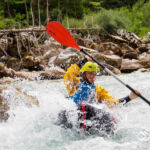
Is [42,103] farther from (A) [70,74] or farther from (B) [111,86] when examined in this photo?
(B) [111,86]

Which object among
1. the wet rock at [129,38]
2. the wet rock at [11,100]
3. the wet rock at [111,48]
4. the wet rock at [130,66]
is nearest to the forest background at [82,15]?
the wet rock at [129,38]

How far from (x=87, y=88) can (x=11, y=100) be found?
138 centimetres

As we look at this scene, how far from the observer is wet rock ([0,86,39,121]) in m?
3.62

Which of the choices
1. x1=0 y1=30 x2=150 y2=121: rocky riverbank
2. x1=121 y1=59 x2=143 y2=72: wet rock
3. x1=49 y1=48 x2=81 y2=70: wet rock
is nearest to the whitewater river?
x1=0 y1=30 x2=150 y2=121: rocky riverbank

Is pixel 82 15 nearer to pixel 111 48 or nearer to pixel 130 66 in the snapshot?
pixel 111 48

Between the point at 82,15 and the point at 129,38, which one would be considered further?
the point at 82,15

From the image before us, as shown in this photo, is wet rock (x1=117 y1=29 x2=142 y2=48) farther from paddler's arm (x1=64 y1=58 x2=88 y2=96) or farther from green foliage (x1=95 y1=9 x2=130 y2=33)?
paddler's arm (x1=64 y1=58 x2=88 y2=96)

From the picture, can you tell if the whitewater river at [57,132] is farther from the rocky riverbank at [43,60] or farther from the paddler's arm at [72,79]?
the rocky riverbank at [43,60]

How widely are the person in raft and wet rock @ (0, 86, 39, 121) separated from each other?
96cm

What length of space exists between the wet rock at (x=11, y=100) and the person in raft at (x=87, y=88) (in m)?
0.96

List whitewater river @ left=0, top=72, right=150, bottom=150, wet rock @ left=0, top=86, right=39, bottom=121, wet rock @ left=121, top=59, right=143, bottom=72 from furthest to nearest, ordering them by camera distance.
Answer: wet rock @ left=121, top=59, right=143, bottom=72, wet rock @ left=0, top=86, right=39, bottom=121, whitewater river @ left=0, top=72, right=150, bottom=150

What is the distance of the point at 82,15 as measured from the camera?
17.0 m

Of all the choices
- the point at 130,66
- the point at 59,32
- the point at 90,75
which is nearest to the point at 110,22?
the point at 130,66

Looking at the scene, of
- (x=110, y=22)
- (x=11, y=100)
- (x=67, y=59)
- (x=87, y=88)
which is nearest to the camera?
(x=87, y=88)
